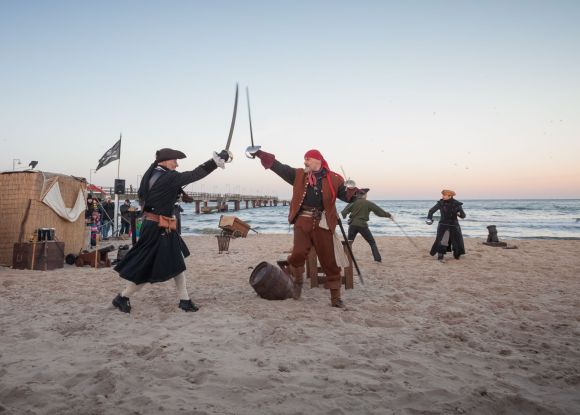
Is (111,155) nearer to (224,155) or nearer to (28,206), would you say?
(28,206)

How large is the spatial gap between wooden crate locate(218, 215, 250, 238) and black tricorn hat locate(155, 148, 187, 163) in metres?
10.7

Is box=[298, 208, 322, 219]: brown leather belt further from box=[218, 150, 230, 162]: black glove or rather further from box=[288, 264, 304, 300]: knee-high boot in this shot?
box=[218, 150, 230, 162]: black glove

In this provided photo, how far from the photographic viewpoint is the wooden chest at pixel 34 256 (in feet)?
23.9

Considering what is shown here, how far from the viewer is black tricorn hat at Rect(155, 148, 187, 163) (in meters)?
4.34

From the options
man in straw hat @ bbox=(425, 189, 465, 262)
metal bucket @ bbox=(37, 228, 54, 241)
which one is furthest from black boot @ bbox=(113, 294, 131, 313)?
man in straw hat @ bbox=(425, 189, 465, 262)

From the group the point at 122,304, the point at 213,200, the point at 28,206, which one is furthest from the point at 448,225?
the point at 213,200

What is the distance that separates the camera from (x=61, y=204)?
851 cm

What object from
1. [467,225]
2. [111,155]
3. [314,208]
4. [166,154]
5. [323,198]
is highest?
[111,155]

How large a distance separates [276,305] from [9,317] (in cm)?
307

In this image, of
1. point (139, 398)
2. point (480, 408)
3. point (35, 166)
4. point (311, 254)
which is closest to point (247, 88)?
point (311, 254)

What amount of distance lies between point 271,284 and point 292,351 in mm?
1798

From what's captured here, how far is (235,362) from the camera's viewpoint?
2906 millimetres

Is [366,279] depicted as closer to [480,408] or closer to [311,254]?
[311,254]

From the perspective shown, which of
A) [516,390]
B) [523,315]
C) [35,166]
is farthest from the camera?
[35,166]
